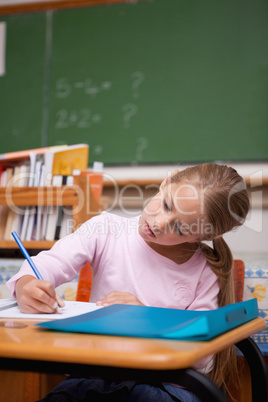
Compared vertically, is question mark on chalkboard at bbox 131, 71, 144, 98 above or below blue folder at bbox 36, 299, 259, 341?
above

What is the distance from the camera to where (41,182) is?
2160 mm

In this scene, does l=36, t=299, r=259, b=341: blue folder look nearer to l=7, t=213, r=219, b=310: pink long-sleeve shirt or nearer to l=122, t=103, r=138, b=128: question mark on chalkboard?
l=7, t=213, r=219, b=310: pink long-sleeve shirt

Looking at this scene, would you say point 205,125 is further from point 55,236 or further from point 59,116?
point 55,236

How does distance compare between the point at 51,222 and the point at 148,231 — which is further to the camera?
the point at 51,222

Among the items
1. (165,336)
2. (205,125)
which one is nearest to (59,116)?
(205,125)

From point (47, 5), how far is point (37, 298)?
306 cm

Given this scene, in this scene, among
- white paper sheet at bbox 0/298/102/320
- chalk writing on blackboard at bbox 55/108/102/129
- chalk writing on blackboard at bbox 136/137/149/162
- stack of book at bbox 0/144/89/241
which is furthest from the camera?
chalk writing on blackboard at bbox 55/108/102/129

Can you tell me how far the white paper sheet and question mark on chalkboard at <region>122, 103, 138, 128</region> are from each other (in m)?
2.36

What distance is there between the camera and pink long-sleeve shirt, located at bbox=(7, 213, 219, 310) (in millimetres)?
1026

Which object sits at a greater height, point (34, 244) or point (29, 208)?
point (29, 208)

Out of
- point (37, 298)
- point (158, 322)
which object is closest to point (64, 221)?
point (37, 298)

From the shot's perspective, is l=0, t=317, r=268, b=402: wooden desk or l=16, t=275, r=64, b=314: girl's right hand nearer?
l=0, t=317, r=268, b=402: wooden desk

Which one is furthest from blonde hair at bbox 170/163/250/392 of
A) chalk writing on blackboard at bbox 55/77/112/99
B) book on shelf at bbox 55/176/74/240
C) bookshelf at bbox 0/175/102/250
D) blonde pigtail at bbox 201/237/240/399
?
chalk writing on blackboard at bbox 55/77/112/99

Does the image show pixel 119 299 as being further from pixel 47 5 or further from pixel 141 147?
pixel 47 5
